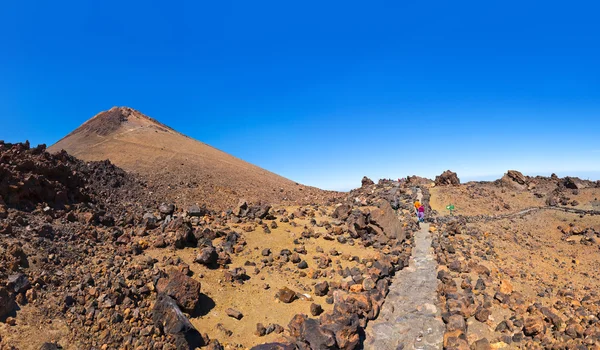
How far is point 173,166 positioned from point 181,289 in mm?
24146

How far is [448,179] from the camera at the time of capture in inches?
1543

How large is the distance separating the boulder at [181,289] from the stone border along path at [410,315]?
201 inches

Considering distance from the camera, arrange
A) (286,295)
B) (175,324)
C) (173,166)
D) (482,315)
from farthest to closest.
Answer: (173,166)
(286,295)
(482,315)
(175,324)

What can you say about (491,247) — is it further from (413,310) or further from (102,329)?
(102,329)

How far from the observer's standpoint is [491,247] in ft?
60.4

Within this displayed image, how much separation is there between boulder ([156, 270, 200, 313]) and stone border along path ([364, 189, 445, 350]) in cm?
511

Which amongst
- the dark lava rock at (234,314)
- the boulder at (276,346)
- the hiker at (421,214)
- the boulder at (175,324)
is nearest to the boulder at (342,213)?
the hiker at (421,214)

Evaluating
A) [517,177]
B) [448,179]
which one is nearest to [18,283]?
[448,179]

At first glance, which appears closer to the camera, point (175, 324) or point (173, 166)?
point (175, 324)

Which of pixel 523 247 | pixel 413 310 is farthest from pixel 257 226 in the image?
pixel 523 247

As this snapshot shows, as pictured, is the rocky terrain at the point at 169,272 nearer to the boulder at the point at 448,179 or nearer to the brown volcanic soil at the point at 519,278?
the brown volcanic soil at the point at 519,278

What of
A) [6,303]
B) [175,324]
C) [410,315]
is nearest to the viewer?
[6,303]

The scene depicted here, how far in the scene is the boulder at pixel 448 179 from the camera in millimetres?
38969

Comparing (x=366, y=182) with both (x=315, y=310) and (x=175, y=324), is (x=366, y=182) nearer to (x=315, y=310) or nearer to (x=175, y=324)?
(x=315, y=310)
